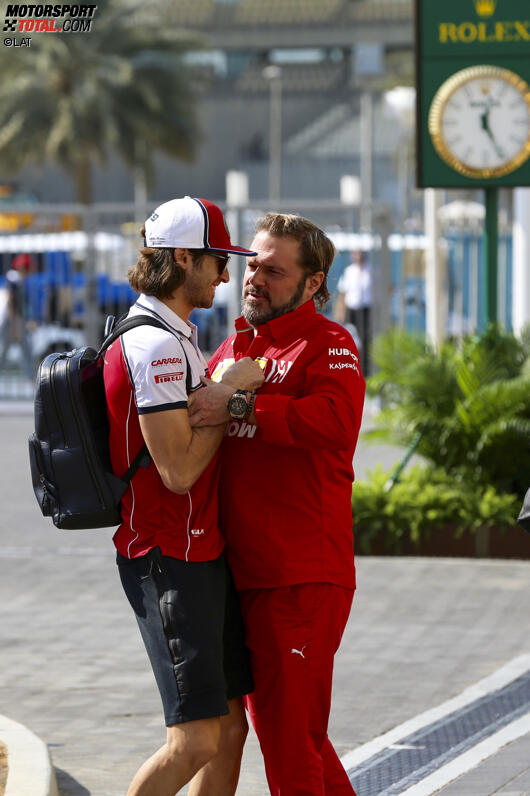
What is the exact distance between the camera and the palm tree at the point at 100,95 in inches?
1734

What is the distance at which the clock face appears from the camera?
387 inches

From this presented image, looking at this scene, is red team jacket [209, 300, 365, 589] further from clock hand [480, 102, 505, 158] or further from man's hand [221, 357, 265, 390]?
clock hand [480, 102, 505, 158]

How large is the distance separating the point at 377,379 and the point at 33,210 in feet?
35.5

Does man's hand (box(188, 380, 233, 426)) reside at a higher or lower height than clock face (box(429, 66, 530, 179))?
lower

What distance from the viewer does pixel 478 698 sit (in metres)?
6.17

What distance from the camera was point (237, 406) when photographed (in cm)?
374

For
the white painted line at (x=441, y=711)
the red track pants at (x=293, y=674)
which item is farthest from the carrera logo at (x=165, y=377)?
the white painted line at (x=441, y=711)

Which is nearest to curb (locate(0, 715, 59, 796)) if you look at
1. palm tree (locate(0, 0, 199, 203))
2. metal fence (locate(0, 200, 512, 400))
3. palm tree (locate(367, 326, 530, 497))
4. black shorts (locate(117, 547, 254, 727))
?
black shorts (locate(117, 547, 254, 727))

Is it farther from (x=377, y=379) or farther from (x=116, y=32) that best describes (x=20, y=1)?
(x=377, y=379)

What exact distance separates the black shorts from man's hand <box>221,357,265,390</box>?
460 mm

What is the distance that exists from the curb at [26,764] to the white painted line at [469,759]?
1151 millimetres

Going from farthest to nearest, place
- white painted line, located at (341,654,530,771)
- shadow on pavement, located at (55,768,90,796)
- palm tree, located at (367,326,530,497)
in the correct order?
palm tree, located at (367,326,530,497)
white painted line, located at (341,654,530,771)
shadow on pavement, located at (55,768,90,796)

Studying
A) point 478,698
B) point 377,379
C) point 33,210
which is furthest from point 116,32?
point 478,698

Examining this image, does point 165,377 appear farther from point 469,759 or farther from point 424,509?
point 424,509
